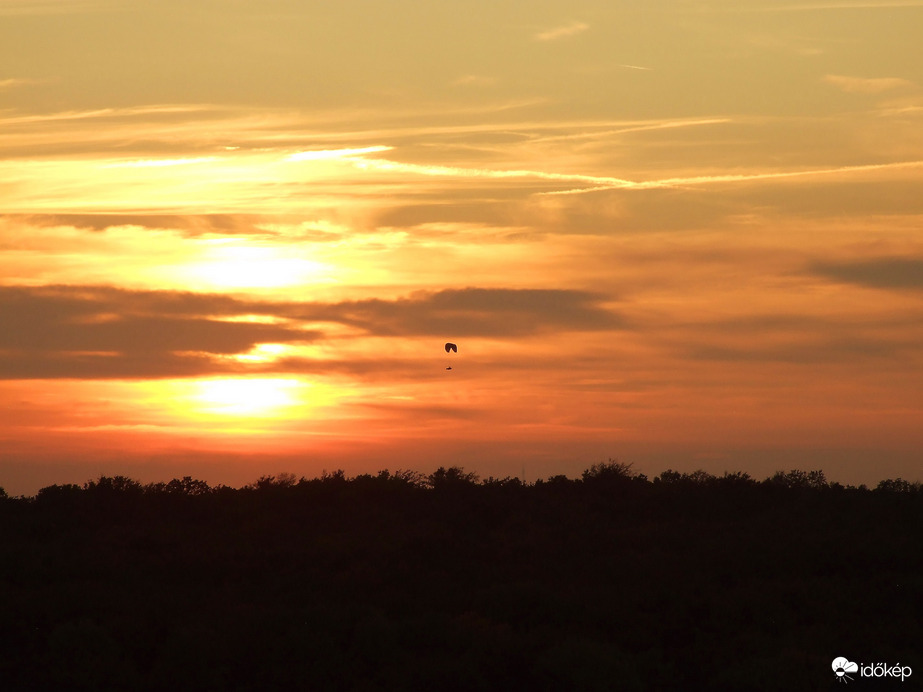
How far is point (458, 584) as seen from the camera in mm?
27375

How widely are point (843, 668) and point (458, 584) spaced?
376 inches

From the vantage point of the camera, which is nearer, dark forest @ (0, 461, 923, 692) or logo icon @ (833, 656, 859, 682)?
logo icon @ (833, 656, 859, 682)

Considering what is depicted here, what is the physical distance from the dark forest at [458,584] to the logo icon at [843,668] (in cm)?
30

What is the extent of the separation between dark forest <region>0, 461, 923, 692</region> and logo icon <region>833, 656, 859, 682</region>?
1.00ft

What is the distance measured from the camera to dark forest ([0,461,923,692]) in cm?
2189

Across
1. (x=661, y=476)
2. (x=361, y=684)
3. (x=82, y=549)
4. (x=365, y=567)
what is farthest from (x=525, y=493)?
(x=361, y=684)

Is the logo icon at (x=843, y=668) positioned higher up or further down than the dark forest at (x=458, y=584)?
further down

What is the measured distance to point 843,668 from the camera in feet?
69.8

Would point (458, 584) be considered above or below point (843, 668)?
above

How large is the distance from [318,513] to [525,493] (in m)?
6.91

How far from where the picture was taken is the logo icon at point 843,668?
21.0 m

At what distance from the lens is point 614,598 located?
25.6 metres

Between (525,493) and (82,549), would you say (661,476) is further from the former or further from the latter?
(82,549)

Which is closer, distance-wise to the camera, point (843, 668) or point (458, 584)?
point (843, 668)
